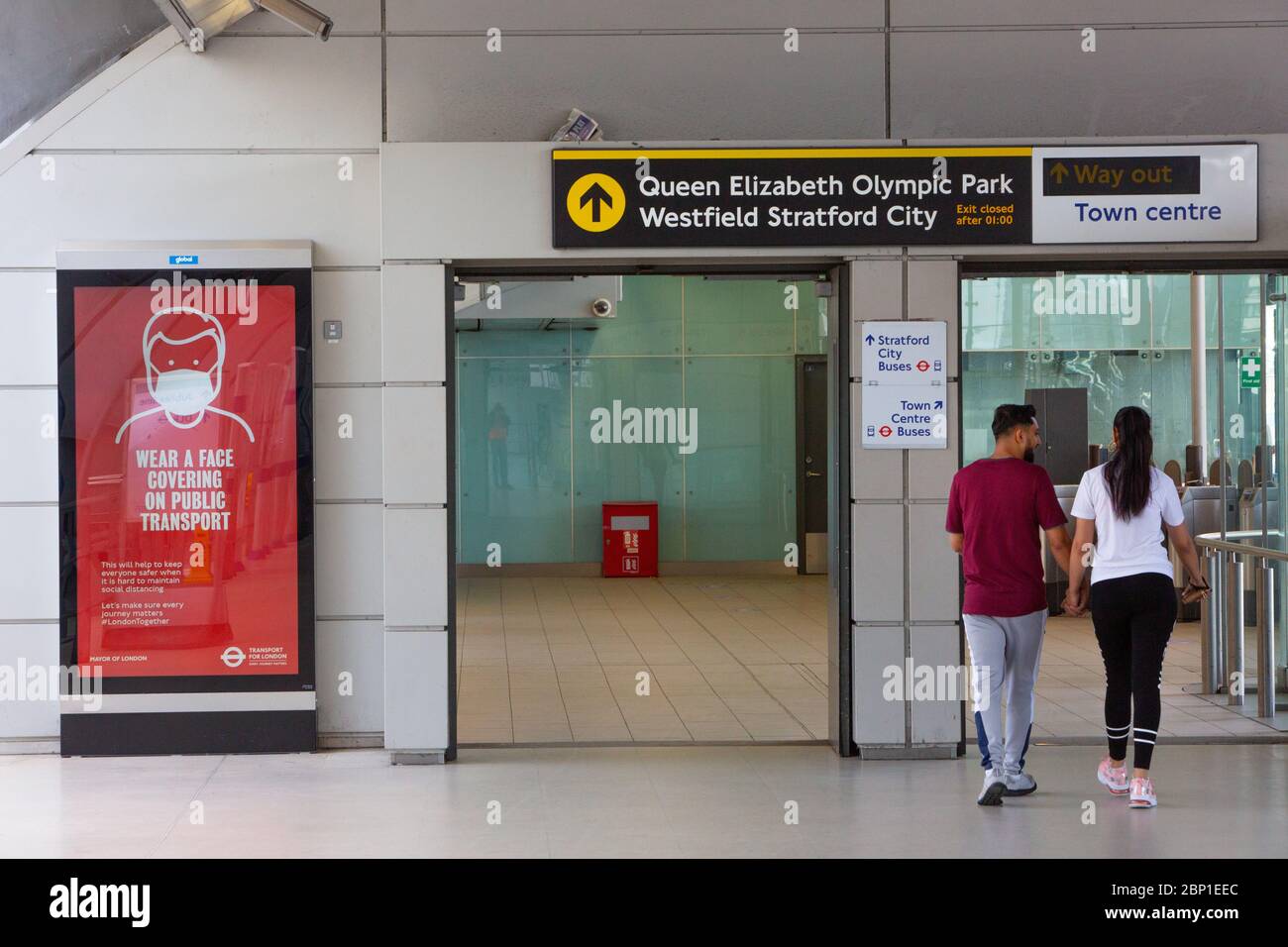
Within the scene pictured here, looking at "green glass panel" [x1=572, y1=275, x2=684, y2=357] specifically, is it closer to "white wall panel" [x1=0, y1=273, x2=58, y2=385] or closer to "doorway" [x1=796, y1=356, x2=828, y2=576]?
"doorway" [x1=796, y1=356, x2=828, y2=576]

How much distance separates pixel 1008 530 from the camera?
5.85 metres

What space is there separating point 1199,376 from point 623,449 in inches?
279

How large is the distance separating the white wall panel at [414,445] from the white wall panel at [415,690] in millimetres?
699

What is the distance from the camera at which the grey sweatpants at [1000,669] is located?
589 centimetres

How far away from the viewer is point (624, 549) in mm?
17047

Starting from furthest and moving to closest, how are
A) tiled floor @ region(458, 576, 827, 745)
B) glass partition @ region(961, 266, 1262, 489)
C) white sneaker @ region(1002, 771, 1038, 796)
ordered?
1. glass partition @ region(961, 266, 1262, 489)
2. tiled floor @ region(458, 576, 827, 745)
3. white sneaker @ region(1002, 771, 1038, 796)

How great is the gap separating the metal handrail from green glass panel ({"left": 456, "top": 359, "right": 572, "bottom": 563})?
9.58m

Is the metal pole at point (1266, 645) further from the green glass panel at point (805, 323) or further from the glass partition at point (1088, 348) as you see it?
the green glass panel at point (805, 323)

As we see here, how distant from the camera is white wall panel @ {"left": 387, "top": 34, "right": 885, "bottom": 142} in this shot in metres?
7.23

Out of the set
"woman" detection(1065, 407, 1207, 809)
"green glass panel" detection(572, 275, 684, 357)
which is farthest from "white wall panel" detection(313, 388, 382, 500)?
"green glass panel" detection(572, 275, 684, 357)

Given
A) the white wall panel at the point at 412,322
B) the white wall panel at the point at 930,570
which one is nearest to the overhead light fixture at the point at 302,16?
the white wall panel at the point at 412,322

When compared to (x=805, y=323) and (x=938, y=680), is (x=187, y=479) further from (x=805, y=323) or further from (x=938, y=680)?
(x=805, y=323)

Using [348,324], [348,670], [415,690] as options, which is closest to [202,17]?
[348,324]

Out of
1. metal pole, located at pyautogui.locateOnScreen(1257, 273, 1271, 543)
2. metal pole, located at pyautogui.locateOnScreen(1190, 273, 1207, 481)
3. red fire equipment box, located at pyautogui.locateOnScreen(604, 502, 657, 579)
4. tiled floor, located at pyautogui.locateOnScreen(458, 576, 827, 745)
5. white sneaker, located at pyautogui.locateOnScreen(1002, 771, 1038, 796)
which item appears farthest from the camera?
red fire equipment box, located at pyautogui.locateOnScreen(604, 502, 657, 579)
